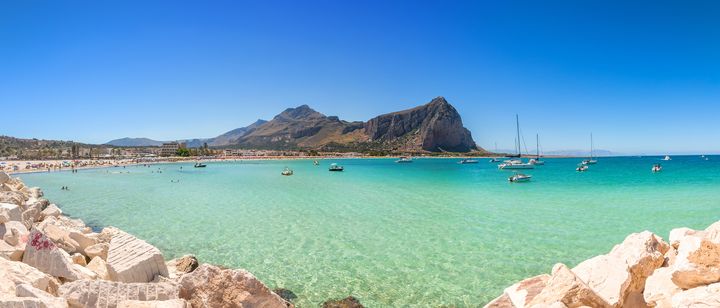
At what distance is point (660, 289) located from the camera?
218 inches

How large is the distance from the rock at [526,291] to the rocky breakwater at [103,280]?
373 centimetres

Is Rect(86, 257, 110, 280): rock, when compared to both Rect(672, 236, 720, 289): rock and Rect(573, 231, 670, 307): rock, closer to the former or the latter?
Rect(573, 231, 670, 307): rock

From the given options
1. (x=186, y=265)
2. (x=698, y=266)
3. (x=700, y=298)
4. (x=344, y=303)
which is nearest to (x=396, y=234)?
(x=344, y=303)

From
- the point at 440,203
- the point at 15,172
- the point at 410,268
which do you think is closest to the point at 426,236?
the point at 410,268

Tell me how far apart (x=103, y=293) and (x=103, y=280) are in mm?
517

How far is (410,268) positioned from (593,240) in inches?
304

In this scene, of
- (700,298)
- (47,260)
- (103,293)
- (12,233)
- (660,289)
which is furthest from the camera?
(12,233)

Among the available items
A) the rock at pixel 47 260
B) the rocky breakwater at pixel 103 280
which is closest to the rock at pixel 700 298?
the rocky breakwater at pixel 103 280

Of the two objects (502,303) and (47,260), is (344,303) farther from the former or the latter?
(47,260)

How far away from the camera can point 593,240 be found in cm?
1393

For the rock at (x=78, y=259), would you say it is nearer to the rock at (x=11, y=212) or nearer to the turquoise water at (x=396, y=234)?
the rock at (x=11, y=212)

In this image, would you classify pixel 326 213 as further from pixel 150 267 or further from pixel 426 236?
pixel 150 267

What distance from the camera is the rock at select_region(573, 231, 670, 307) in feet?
18.1

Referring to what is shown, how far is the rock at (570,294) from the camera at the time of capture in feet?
17.2
